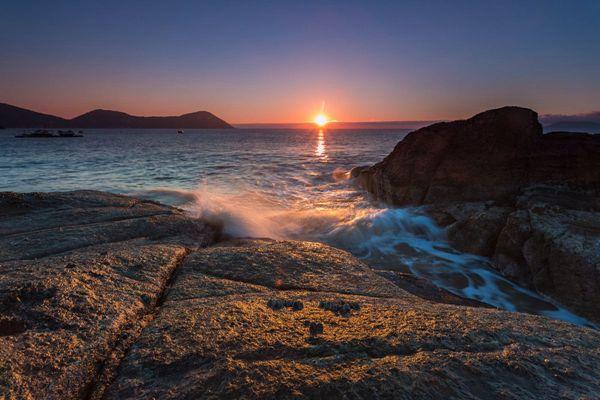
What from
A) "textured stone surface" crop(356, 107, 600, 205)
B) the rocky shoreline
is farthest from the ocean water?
the rocky shoreline

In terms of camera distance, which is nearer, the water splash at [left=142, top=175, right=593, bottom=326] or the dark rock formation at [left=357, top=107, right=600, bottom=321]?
the dark rock formation at [left=357, top=107, right=600, bottom=321]

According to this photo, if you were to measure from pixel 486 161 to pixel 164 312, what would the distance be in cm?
900

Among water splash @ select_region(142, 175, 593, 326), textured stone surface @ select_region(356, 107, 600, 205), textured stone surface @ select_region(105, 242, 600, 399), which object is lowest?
water splash @ select_region(142, 175, 593, 326)

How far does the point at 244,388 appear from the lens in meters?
1.77

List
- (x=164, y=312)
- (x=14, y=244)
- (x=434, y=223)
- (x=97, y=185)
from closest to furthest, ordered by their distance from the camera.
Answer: (x=164, y=312), (x=14, y=244), (x=434, y=223), (x=97, y=185)

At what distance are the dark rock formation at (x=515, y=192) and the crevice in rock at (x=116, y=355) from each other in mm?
5921

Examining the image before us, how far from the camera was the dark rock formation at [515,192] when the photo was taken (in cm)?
514

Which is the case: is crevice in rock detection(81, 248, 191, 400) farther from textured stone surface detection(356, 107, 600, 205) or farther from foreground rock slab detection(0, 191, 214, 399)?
textured stone surface detection(356, 107, 600, 205)

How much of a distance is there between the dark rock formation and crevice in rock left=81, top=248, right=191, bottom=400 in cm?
592

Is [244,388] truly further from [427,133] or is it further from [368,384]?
[427,133]

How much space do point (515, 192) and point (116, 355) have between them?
8510 millimetres

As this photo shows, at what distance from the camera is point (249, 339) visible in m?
2.24

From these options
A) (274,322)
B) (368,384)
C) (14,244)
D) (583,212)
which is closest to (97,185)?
(14,244)

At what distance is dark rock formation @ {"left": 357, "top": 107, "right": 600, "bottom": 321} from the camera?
16.9ft
